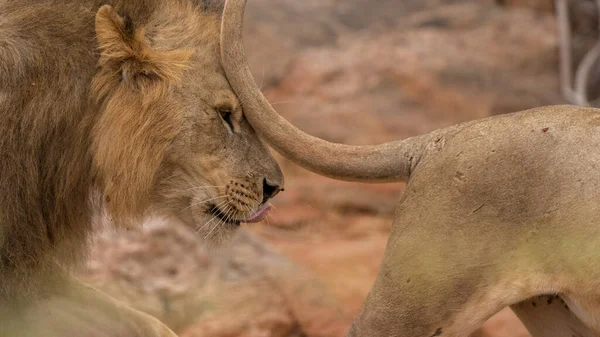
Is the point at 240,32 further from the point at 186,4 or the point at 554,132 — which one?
the point at 554,132

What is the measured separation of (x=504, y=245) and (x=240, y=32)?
1.09 m

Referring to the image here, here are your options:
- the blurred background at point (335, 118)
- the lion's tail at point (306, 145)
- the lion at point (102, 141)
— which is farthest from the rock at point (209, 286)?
the lion's tail at point (306, 145)

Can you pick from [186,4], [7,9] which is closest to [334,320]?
[186,4]

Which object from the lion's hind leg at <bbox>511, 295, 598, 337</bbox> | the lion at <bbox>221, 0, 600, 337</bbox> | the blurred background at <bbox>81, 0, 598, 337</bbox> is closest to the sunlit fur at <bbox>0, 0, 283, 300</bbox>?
the lion at <bbox>221, 0, 600, 337</bbox>

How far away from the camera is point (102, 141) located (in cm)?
308

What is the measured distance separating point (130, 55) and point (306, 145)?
619 mm

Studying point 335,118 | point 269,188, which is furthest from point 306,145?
point 335,118

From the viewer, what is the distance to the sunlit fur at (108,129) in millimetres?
2977

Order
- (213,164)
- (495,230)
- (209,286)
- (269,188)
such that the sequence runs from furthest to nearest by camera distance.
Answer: (209,286) < (269,188) < (213,164) < (495,230)

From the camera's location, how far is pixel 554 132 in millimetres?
2727

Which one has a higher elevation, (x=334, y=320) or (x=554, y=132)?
(x=334, y=320)

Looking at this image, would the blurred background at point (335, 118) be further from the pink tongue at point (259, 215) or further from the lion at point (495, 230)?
the lion at point (495, 230)

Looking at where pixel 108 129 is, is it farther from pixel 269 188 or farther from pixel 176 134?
pixel 269 188

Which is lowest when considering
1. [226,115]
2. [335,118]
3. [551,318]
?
[551,318]
